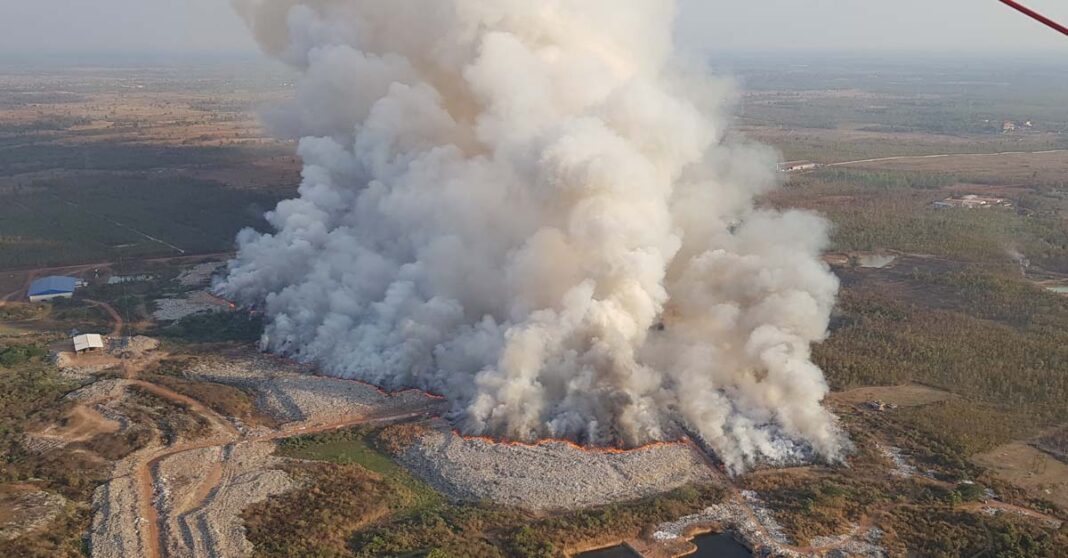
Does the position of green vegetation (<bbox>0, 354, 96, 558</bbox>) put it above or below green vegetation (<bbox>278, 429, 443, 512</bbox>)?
above

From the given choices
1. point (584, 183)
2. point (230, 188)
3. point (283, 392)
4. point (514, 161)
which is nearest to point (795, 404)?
point (584, 183)

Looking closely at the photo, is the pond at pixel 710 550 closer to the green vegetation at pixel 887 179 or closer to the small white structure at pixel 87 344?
the small white structure at pixel 87 344

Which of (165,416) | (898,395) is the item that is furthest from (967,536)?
(165,416)

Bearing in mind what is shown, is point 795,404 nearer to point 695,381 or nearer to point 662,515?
point 695,381

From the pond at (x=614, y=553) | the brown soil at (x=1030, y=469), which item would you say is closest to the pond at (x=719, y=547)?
the pond at (x=614, y=553)

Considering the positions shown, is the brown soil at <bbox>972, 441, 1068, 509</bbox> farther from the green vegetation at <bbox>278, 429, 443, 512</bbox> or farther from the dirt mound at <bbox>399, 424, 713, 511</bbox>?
the green vegetation at <bbox>278, 429, 443, 512</bbox>

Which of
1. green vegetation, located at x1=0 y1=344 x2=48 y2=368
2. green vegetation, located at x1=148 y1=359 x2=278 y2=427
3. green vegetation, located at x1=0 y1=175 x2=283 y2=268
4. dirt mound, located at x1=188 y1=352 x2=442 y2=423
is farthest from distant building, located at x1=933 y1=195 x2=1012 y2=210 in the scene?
green vegetation, located at x1=0 y1=344 x2=48 y2=368

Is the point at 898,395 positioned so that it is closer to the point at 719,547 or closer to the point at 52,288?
the point at 719,547
